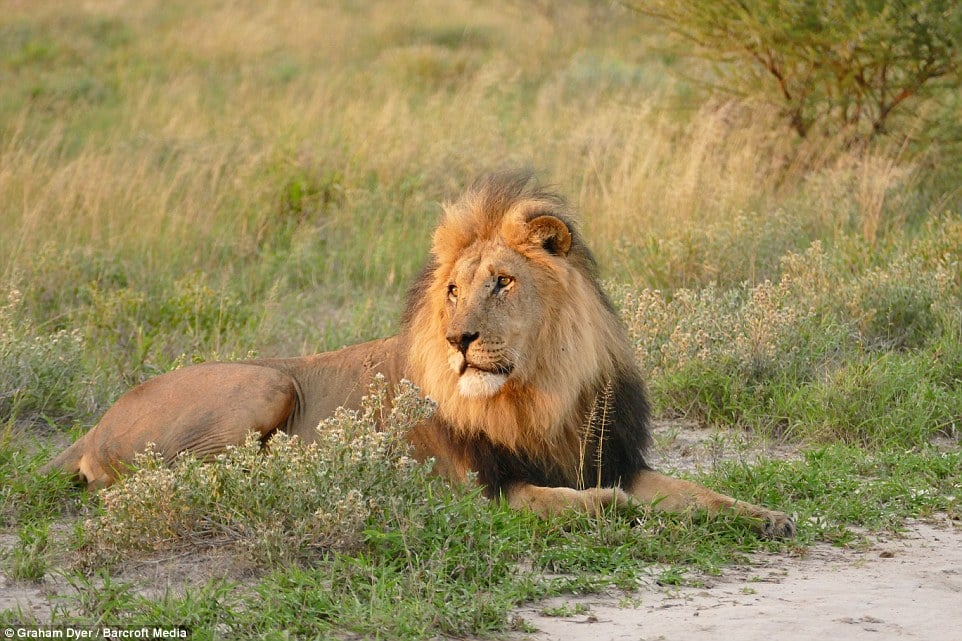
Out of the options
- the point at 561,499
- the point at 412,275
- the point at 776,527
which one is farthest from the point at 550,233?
the point at 412,275

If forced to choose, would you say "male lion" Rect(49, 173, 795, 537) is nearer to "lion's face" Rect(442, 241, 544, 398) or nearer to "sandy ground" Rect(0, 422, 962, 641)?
"lion's face" Rect(442, 241, 544, 398)

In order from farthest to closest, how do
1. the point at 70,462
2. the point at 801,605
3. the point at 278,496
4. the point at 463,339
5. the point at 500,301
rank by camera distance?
the point at 70,462
the point at 500,301
the point at 463,339
the point at 278,496
the point at 801,605

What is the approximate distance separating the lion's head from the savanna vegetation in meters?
0.26

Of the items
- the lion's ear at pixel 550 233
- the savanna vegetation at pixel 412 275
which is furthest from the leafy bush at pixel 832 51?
the lion's ear at pixel 550 233

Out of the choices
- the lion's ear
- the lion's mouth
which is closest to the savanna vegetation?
the lion's mouth

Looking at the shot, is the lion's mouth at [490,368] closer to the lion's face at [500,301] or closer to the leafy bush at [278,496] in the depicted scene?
the lion's face at [500,301]

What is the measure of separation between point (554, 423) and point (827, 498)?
3.75ft

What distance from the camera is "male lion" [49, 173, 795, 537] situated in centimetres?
422

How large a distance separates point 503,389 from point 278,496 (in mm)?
863

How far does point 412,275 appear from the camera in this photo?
8.35m

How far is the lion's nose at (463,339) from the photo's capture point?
13.4 ft

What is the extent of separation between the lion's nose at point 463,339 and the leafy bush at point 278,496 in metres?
0.21

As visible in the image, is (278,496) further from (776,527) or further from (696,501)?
(776,527)

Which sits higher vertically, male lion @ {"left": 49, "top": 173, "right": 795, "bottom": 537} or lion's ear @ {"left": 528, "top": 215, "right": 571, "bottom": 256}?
lion's ear @ {"left": 528, "top": 215, "right": 571, "bottom": 256}
